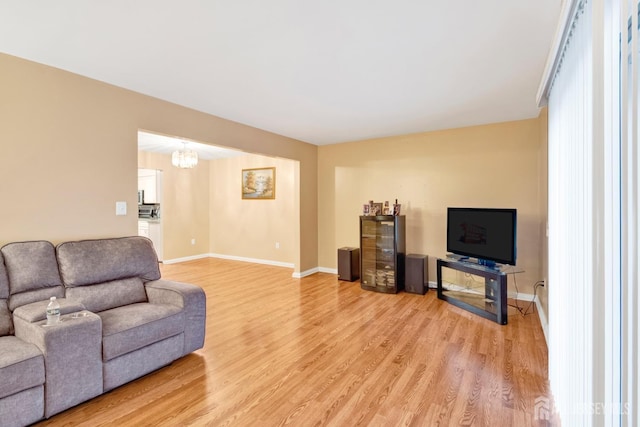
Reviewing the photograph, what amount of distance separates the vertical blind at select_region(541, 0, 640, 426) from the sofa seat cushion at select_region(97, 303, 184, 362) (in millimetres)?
2601

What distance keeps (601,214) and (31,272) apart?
3.37 meters

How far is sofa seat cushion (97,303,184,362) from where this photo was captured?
2080 millimetres

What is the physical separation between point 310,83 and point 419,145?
8.49 feet

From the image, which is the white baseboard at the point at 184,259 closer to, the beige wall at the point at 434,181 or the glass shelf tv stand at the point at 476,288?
the beige wall at the point at 434,181

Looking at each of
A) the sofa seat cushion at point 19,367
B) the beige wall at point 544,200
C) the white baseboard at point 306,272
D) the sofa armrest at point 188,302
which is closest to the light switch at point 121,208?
the sofa armrest at point 188,302

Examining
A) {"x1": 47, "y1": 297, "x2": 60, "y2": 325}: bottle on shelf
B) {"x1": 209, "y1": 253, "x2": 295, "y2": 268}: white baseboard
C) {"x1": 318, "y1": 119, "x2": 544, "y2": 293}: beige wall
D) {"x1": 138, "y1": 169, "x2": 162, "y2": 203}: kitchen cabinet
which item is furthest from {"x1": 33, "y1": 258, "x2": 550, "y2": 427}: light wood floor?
{"x1": 138, "y1": 169, "x2": 162, "y2": 203}: kitchen cabinet

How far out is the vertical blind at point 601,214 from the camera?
0.90 m

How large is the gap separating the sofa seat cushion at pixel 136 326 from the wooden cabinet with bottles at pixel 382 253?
2962 mm

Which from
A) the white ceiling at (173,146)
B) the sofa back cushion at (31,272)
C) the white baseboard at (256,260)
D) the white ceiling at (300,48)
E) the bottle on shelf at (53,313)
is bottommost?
the white baseboard at (256,260)

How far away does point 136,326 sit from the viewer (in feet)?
7.21

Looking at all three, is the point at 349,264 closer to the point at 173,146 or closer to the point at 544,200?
the point at 544,200

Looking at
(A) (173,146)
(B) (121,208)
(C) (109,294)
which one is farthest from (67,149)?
(A) (173,146)

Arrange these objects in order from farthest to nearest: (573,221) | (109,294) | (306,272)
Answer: (306,272)
(109,294)
(573,221)

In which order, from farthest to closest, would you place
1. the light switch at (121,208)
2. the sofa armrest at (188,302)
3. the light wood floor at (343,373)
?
1. the light switch at (121,208)
2. the sofa armrest at (188,302)
3. the light wood floor at (343,373)
